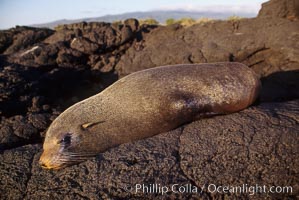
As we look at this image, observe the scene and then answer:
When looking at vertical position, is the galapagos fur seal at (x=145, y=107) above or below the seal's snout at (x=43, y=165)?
above

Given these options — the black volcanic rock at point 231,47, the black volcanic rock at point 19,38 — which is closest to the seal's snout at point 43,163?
the black volcanic rock at point 231,47

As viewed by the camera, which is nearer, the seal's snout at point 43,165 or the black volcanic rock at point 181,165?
the black volcanic rock at point 181,165

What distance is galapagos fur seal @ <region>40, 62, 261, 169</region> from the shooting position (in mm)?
3920

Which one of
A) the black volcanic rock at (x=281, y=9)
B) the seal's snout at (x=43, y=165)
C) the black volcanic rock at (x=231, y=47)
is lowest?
the seal's snout at (x=43, y=165)

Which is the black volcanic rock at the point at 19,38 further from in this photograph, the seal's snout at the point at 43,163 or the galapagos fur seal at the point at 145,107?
the seal's snout at the point at 43,163

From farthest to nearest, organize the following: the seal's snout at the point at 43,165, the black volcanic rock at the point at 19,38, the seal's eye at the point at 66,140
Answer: the black volcanic rock at the point at 19,38
the seal's eye at the point at 66,140
the seal's snout at the point at 43,165

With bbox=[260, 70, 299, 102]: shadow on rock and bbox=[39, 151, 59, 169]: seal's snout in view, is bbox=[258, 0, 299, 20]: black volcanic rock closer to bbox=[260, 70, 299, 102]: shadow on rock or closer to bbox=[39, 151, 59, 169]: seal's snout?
bbox=[260, 70, 299, 102]: shadow on rock

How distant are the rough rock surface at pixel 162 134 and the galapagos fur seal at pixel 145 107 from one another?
248 millimetres

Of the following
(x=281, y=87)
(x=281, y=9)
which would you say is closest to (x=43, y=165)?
(x=281, y=87)

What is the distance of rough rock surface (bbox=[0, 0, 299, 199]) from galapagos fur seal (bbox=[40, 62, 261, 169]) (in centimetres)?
25

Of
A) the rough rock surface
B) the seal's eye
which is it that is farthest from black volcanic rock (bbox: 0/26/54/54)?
the seal's eye

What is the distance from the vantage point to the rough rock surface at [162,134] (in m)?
3.18

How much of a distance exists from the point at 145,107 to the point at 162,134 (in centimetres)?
52

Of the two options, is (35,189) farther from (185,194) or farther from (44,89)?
(44,89)
